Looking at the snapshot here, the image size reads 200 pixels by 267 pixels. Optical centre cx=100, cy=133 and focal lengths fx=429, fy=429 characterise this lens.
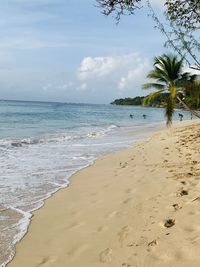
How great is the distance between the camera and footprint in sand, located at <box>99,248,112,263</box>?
533 centimetres

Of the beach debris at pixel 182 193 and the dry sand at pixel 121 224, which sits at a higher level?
the beach debris at pixel 182 193

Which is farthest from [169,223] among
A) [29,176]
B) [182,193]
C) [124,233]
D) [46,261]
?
[29,176]

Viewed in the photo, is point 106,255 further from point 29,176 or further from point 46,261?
point 29,176

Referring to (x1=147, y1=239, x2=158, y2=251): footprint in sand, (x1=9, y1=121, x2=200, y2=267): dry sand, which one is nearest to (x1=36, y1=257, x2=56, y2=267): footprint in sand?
(x1=9, y1=121, x2=200, y2=267): dry sand

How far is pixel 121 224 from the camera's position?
6.62m

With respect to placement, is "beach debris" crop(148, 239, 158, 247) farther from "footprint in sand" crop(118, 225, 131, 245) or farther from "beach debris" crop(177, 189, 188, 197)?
"beach debris" crop(177, 189, 188, 197)

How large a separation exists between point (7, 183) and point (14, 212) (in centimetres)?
277

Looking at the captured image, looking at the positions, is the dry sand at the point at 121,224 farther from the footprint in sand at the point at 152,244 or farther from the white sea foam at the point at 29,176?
the white sea foam at the point at 29,176

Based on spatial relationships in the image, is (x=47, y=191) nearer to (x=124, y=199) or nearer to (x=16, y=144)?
(x=124, y=199)

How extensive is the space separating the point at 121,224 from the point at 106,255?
46.5 inches

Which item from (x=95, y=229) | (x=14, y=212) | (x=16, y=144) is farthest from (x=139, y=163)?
(x=16, y=144)

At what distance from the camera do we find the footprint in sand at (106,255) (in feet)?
17.5

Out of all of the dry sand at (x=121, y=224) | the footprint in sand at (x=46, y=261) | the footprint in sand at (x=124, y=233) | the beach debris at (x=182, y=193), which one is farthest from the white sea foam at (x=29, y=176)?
the beach debris at (x=182, y=193)

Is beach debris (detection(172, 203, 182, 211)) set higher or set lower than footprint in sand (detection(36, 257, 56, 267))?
higher
